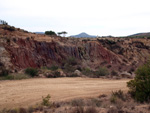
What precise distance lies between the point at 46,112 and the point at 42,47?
2049 centimetres

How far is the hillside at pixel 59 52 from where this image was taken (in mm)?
24094

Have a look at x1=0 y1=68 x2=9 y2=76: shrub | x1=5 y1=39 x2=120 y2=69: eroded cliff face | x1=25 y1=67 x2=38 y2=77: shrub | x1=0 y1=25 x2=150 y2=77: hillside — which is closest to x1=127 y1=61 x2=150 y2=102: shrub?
x1=25 y1=67 x2=38 y2=77: shrub

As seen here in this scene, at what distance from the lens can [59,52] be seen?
3020 centimetres

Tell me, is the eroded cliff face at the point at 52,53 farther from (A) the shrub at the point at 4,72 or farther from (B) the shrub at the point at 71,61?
(A) the shrub at the point at 4,72

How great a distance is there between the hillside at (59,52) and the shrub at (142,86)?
14.2m

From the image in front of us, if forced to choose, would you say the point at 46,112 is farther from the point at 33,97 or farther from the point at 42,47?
the point at 42,47

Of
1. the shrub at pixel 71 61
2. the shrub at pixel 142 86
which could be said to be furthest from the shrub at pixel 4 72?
the shrub at pixel 142 86

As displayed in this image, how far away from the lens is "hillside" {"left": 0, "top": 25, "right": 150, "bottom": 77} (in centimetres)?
2409

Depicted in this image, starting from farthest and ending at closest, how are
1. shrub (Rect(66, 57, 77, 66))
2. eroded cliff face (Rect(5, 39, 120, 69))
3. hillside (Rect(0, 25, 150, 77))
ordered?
shrub (Rect(66, 57, 77, 66))
eroded cliff face (Rect(5, 39, 120, 69))
hillside (Rect(0, 25, 150, 77))

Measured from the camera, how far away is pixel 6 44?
24.2 meters

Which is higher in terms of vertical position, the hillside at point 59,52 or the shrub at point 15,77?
the hillside at point 59,52

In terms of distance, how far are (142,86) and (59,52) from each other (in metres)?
19.5

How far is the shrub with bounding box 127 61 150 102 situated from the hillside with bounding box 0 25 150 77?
14.2 metres

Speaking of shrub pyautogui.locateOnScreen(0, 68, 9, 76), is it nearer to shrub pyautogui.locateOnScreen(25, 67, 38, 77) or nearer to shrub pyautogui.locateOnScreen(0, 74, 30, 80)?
shrub pyautogui.locateOnScreen(0, 74, 30, 80)
